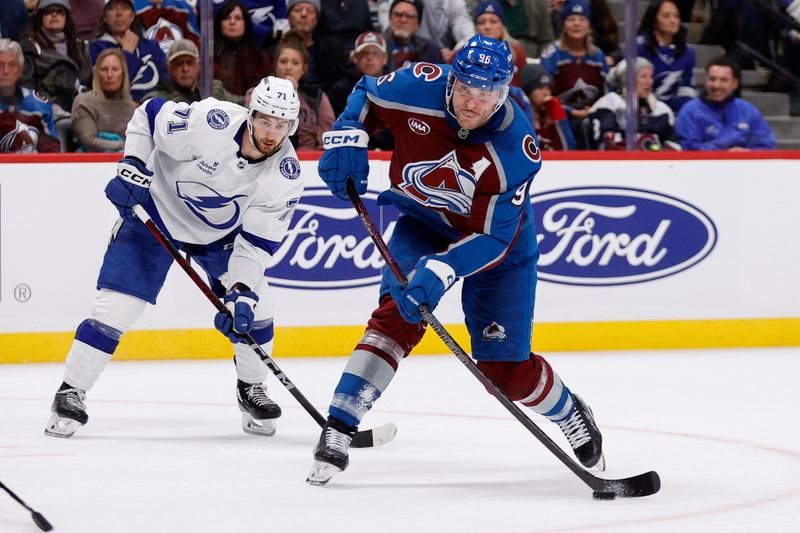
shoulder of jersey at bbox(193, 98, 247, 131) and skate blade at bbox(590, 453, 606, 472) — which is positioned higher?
shoulder of jersey at bbox(193, 98, 247, 131)

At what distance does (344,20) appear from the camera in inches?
278

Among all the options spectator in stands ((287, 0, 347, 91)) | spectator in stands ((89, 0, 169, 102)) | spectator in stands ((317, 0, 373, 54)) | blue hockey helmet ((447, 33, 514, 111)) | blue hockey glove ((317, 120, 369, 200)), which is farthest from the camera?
spectator in stands ((317, 0, 373, 54))

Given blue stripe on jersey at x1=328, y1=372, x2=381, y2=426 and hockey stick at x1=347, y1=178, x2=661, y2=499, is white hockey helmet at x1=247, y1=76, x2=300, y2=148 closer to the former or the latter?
hockey stick at x1=347, y1=178, x2=661, y2=499

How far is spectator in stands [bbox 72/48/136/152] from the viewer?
6.43 m

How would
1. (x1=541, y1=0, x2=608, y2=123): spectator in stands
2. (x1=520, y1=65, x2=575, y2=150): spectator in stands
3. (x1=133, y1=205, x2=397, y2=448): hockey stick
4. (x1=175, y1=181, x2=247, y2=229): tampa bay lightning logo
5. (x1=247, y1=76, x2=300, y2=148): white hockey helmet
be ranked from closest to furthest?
(x1=247, y1=76, x2=300, y2=148): white hockey helmet → (x1=133, y1=205, x2=397, y2=448): hockey stick → (x1=175, y1=181, x2=247, y2=229): tampa bay lightning logo → (x1=520, y1=65, x2=575, y2=150): spectator in stands → (x1=541, y1=0, x2=608, y2=123): spectator in stands

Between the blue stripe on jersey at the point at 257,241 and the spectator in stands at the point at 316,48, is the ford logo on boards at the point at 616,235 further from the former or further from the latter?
the blue stripe on jersey at the point at 257,241

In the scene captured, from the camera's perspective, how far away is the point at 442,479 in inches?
149

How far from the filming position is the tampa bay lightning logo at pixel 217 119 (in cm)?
446

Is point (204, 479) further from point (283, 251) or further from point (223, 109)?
point (283, 251)

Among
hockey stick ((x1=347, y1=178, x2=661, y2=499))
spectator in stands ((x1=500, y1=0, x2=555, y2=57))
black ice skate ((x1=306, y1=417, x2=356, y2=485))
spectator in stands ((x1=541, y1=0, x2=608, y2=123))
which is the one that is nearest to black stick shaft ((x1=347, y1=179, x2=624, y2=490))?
hockey stick ((x1=347, y1=178, x2=661, y2=499))

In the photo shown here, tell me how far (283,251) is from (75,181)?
1.02 metres

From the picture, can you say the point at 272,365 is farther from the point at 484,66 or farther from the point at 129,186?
the point at 484,66

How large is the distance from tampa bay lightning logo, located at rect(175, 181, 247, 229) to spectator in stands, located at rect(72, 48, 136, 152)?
1.98 meters

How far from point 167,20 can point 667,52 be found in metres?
2.82
